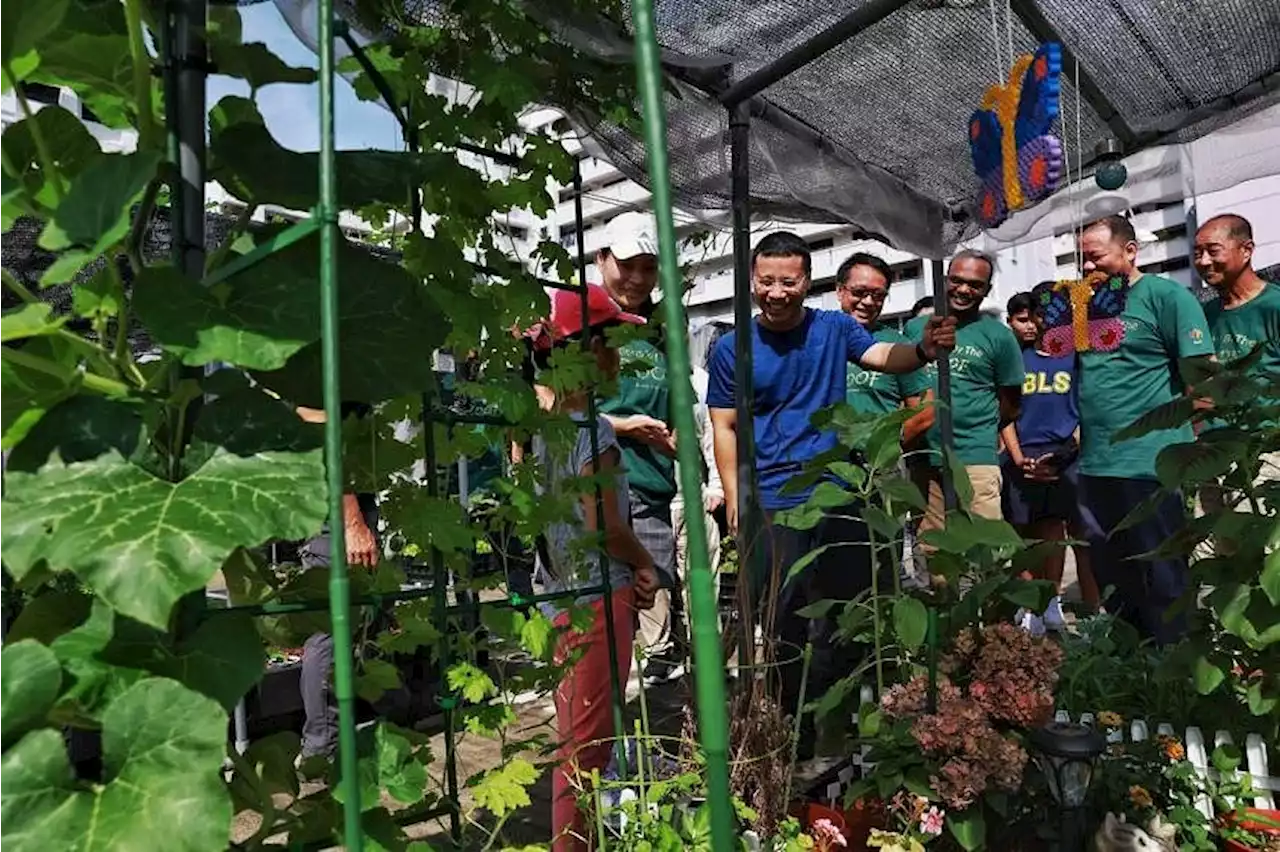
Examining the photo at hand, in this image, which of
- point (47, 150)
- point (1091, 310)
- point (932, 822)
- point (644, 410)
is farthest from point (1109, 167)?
point (47, 150)

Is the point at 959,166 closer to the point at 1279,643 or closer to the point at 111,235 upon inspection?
the point at 1279,643

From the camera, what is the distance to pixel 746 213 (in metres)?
2.84

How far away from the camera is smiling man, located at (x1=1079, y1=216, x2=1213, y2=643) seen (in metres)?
3.37

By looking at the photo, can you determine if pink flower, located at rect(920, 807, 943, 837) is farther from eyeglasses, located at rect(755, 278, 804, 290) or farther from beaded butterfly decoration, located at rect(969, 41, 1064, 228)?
eyeglasses, located at rect(755, 278, 804, 290)

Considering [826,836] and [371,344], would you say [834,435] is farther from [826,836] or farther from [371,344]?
[371,344]

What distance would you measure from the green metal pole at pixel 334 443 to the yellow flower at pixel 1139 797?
1666 mm

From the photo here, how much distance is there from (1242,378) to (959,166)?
1.98m

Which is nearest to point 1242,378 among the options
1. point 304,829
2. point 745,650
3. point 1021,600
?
point 1021,600

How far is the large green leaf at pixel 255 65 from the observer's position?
1001 mm

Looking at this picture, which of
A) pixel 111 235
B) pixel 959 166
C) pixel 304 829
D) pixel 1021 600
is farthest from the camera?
pixel 959 166

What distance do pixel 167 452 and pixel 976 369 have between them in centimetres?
372

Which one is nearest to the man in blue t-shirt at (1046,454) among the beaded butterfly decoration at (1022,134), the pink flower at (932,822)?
the beaded butterfly decoration at (1022,134)

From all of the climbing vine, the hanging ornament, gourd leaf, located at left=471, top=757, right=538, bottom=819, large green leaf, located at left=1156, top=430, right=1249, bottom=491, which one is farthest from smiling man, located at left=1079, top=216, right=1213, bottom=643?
the climbing vine

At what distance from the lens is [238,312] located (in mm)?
903
